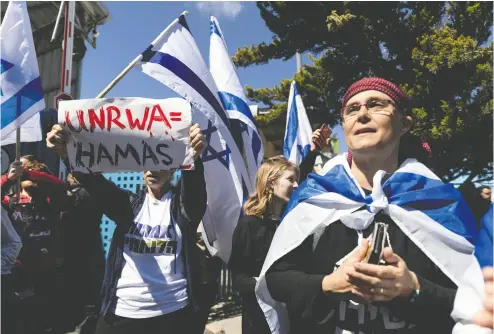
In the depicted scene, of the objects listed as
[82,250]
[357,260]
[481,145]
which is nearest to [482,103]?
[481,145]

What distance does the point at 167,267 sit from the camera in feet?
7.87

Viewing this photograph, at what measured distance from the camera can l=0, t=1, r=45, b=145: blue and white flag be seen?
3.18m

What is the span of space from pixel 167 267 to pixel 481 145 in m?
7.34

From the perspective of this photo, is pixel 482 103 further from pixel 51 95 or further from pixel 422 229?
pixel 51 95

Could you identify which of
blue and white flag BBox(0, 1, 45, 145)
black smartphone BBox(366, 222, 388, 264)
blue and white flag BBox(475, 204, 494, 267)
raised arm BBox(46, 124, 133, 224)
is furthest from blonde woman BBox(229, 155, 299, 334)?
blue and white flag BBox(0, 1, 45, 145)

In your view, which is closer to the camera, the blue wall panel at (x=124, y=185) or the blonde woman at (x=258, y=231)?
the blonde woman at (x=258, y=231)

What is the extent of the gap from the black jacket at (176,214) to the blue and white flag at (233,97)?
1.49 meters

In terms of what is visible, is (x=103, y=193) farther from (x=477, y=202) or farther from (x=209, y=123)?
(x=477, y=202)

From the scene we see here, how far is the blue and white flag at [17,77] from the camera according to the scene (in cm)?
318

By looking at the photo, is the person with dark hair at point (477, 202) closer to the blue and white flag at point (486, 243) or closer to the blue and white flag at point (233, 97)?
the blue and white flag at point (233, 97)

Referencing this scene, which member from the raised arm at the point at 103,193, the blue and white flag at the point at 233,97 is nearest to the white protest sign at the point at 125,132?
the raised arm at the point at 103,193

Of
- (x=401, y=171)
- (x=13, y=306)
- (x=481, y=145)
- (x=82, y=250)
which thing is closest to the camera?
(x=401, y=171)

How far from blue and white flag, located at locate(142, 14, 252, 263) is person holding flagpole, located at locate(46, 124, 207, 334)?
841 millimetres

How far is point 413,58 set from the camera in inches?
292
